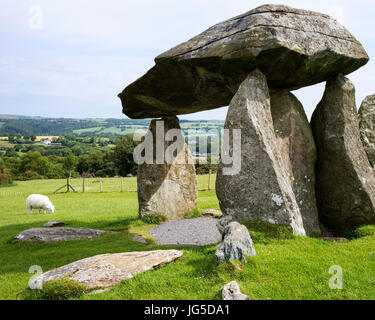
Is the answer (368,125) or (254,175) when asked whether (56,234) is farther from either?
(368,125)

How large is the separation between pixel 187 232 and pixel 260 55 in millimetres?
7485

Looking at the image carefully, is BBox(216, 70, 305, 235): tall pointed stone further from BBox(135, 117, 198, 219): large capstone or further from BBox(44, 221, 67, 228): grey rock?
BBox(44, 221, 67, 228): grey rock

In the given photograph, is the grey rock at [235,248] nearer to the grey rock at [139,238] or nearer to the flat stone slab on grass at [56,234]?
the grey rock at [139,238]

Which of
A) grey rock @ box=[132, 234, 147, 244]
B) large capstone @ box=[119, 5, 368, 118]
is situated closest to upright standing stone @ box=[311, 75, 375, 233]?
large capstone @ box=[119, 5, 368, 118]

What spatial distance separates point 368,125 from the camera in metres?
11.8

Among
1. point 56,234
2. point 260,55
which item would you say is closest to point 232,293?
point 260,55

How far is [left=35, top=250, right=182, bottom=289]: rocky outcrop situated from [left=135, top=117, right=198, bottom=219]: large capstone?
311 inches

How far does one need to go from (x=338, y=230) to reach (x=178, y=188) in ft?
26.1

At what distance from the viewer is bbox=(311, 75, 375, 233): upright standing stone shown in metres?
10.7

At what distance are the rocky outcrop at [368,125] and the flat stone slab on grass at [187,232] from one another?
5923 millimetres

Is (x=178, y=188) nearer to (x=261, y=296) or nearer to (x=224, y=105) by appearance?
(x=224, y=105)

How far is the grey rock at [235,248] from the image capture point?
7.25 m

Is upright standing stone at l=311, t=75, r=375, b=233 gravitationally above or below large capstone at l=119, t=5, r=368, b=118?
below

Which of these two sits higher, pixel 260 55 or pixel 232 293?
pixel 260 55
